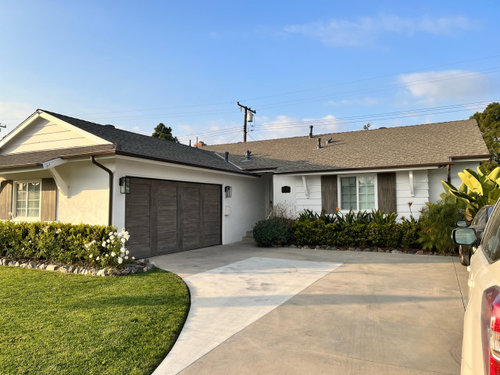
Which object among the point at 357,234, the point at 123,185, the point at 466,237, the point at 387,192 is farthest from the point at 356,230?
the point at 466,237

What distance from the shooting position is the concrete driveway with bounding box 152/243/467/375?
339 cm

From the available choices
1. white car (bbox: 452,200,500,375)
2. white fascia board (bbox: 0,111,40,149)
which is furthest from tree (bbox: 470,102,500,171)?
white fascia board (bbox: 0,111,40,149)

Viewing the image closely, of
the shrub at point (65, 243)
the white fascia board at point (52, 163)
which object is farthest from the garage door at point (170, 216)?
the white fascia board at point (52, 163)

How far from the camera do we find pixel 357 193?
12.8 m

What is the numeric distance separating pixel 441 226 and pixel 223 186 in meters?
7.95

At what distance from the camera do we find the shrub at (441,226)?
32.6 ft

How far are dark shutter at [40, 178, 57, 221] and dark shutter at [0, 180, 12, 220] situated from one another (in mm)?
1899

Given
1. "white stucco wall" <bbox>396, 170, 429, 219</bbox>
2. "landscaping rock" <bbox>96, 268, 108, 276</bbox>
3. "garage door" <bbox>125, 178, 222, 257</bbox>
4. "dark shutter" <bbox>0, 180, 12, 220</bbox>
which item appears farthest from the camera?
"white stucco wall" <bbox>396, 170, 429, 219</bbox>

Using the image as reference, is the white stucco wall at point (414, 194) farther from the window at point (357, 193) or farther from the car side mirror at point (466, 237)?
the car side mirror at point (466, 237)

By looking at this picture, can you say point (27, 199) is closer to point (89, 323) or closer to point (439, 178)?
point (89, 323)

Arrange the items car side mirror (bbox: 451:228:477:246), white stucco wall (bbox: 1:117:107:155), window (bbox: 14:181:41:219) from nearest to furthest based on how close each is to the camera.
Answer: car side mirror (bbox: 451:228:477:246) → white stucco wall (bbox: 1:117:107:155) → window (bbox: 14:181:41:219)

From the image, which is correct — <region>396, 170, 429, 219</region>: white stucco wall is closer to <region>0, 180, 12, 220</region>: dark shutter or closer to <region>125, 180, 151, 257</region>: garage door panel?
<region>125, 180, 151, 257</region>: garage door panel

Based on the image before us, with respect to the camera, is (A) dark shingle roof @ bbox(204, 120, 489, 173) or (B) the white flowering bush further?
(A) dark shingle roof @ bbox(204, 120, 489, 173)

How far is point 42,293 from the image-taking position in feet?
19.3
